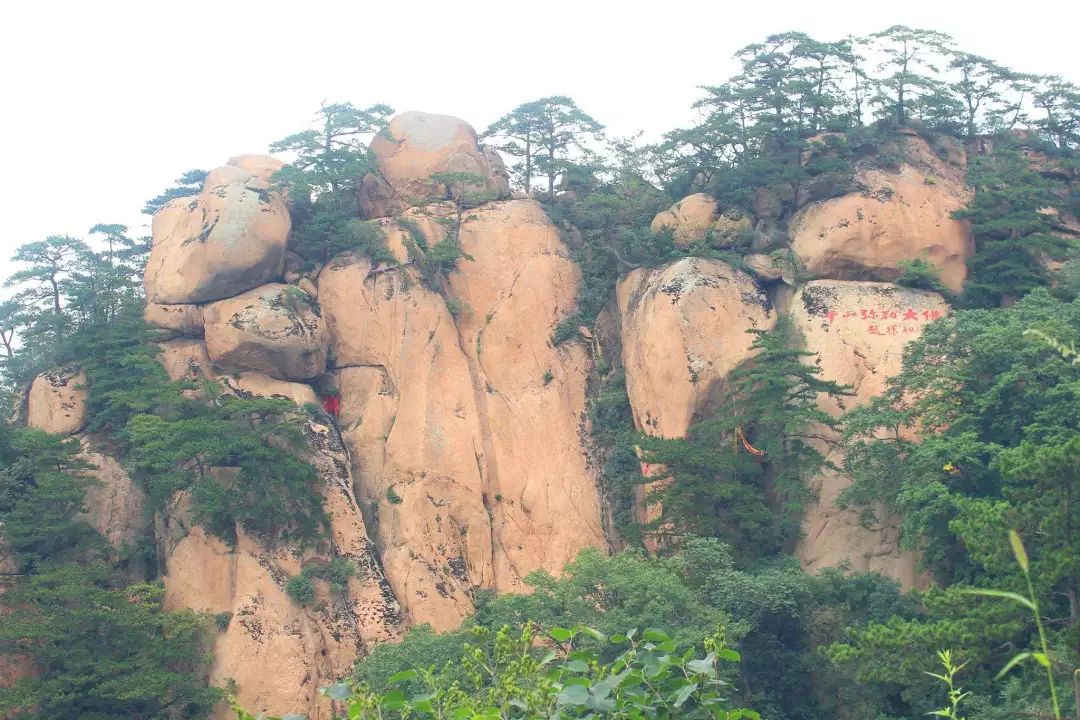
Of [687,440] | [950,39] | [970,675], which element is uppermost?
[950,39]

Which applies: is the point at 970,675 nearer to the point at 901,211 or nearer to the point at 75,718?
the point at 901,211

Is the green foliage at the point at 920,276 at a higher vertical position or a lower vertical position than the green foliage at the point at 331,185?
lower

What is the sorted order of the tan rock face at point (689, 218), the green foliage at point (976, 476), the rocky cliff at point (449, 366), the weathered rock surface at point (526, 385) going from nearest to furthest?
1. the green foliage at point (976, 476)
2. the rocky cliff at point (449, 366)
3. the weathered rock surface at point (526, 385)
4. the tan rock face at point (689, 218)

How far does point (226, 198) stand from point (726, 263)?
995cm

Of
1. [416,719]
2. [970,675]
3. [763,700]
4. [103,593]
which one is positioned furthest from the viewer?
[103,593]

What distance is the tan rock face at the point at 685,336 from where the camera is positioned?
66.1ft

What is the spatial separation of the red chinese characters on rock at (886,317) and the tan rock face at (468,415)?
208 inches

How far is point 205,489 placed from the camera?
18750 millimetres

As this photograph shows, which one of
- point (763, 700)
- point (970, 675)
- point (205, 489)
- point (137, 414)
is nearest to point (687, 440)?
point (763, 700)

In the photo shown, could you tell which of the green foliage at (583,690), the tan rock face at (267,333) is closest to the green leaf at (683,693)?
the green foliage at (583,690)

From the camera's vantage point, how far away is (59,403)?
20.9 m

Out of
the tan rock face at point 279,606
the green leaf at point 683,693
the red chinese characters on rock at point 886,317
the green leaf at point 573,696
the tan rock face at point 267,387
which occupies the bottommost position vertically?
the tan rock face at point 279,606

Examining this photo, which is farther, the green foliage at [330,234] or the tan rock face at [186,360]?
the green foliage at [330,234]

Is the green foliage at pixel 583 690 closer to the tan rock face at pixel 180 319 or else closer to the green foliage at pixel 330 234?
the tan rock face at pixel 180 319
